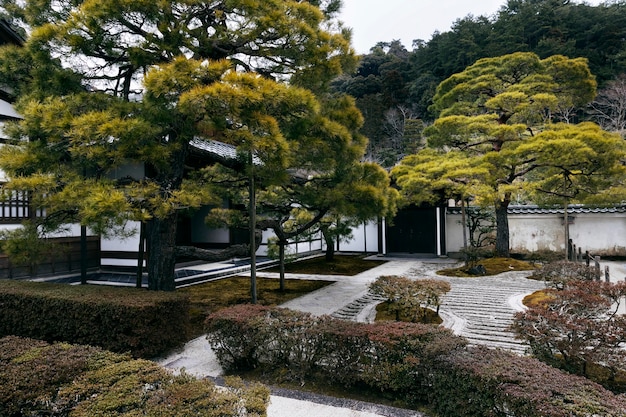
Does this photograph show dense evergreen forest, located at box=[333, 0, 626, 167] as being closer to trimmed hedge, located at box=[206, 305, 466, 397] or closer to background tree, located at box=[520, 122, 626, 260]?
background tree, located at box=[520, 122, 626, 260]

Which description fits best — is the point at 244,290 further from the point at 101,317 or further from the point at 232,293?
the point at 101,317

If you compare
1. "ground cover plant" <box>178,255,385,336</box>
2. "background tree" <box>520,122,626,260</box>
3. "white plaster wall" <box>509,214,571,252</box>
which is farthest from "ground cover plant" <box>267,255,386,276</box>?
"background tree" <box>520,122,626,260</box>

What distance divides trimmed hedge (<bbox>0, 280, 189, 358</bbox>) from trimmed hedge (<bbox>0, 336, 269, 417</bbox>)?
3.49 ft

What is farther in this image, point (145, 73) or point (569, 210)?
point (569, 210)

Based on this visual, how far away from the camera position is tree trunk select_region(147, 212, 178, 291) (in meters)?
6.27

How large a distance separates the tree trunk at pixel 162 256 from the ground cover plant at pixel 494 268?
313 inches

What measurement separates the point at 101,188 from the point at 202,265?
8.32 m

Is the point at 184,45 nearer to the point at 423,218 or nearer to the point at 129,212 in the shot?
the point at 129,212

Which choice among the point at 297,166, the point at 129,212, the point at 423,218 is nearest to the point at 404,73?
the point at 423,218

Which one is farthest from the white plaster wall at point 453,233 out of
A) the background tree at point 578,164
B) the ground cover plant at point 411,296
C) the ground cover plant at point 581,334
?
the ground cover plant at point 581,334

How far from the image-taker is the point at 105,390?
291 cm

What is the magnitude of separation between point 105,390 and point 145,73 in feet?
15.6

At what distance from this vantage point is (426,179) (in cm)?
1115

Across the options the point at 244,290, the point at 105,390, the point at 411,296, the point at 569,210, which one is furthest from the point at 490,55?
the point at 105,390
